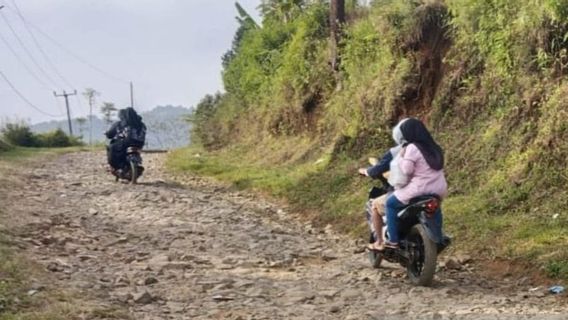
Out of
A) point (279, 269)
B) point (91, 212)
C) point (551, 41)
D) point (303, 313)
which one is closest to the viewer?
point (303, 313)

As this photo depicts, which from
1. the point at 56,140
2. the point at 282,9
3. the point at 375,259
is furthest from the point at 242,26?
the point at 375,259

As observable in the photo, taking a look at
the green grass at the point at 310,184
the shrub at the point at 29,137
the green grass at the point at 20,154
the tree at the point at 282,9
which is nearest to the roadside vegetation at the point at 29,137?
the shrub at the point at 29,137

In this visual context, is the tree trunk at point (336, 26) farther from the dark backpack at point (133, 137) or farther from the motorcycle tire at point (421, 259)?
the motorcycle tire at point (421, 259)

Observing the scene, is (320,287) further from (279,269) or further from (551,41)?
(551,41)

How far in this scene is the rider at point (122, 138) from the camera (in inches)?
614

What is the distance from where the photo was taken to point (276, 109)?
70.6 feet

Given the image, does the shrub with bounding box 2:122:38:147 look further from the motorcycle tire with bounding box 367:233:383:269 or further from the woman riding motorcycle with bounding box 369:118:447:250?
the woman riding motorcycle with bounding box 369:118:447:250

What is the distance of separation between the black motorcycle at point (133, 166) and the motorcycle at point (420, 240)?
8979 millimetres

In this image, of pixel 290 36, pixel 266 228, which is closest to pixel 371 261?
pixel 266 228

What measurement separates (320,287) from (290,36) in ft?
58.9

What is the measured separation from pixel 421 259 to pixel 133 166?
31.7 ft

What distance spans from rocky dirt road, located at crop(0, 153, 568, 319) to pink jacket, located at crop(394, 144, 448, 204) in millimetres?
948

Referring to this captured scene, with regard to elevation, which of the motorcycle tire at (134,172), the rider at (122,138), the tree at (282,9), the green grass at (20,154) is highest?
the tree at (282,9)

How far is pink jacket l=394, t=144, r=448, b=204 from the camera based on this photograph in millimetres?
6699
